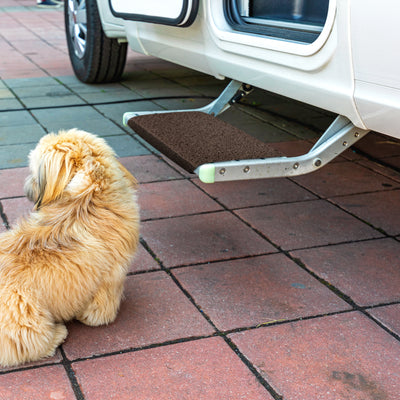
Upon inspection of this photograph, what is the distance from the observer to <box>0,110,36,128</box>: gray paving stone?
539 cm

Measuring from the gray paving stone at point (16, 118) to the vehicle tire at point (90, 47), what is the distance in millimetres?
1040

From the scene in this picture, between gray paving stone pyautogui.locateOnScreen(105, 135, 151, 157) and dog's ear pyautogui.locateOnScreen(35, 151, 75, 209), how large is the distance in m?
2.29

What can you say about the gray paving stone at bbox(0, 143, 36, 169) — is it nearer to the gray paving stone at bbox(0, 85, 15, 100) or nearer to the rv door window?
the gray paving stone at bbox(0, 85, 15, 100)

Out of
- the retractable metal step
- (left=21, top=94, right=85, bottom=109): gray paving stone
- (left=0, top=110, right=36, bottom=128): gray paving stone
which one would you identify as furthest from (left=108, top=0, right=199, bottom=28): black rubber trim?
(left=21, top=94, right=85, bottom=109): gray paving stone

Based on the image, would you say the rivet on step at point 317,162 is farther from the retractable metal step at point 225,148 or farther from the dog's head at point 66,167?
the dog's head at point 66,167

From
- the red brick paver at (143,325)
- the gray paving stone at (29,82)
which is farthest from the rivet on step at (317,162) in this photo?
the gray paving stone at (29,82)

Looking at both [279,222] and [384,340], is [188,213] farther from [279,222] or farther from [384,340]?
[384,340]

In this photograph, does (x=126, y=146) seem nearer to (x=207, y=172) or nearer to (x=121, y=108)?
(x=121, y=108)

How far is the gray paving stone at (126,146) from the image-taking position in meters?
4.73

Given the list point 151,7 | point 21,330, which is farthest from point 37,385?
point 151,7

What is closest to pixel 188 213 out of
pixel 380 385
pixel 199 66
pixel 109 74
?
pixel 199 66

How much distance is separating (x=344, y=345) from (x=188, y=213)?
147 centimetres

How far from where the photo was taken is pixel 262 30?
3.27 m

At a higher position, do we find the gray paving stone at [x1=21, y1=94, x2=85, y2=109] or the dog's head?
the dog's head
